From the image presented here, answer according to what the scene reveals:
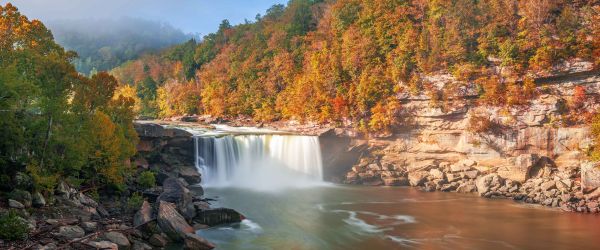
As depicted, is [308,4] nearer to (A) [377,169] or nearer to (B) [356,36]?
(B) [356,36]

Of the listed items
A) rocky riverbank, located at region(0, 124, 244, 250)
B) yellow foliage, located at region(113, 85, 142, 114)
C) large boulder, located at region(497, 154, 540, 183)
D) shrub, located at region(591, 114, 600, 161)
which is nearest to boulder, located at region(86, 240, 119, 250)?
rocky riverbank, located at region(0, 124, 244, 250)

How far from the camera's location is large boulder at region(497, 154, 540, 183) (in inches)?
1222

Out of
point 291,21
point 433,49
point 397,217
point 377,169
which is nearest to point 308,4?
point 291,21

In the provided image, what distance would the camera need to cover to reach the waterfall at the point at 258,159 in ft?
119

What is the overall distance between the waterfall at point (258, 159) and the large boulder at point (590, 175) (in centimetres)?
1988

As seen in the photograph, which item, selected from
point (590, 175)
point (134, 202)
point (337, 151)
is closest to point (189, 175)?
point (134, 202)

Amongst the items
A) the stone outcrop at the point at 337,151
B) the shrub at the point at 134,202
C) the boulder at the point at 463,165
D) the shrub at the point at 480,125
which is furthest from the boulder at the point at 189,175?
the shrub at the point at 480,125

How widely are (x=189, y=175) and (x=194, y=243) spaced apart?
15222 millimetres

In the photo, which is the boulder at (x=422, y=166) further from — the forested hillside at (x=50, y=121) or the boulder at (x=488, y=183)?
the forested hillside at (x=50, y=121)

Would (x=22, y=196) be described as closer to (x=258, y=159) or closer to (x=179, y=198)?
(x=179, y=198)

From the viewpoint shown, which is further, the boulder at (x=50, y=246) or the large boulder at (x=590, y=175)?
the large boulder at (x=590, y=175)

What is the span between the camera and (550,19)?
35.0m

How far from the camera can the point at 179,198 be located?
76.7 feet

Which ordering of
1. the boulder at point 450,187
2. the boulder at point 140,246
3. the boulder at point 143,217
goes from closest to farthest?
the boulder at point 140,246, the boulder at point 143,217, the boulder at point 450,187
